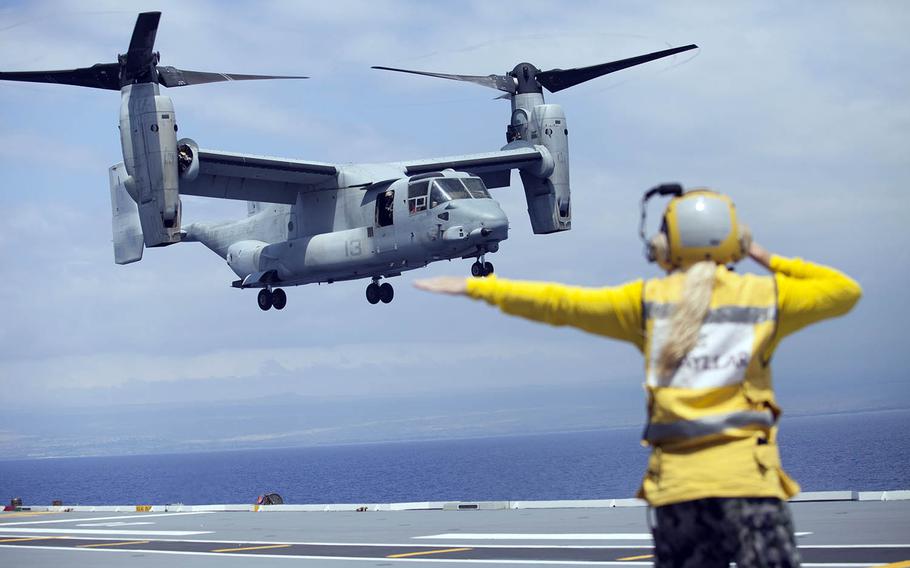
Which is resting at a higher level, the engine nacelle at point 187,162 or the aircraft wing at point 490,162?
the aircraft wing at point 490,162

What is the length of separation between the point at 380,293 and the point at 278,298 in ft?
12.1

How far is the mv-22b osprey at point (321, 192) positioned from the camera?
29234mm

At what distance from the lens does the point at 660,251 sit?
418 cm

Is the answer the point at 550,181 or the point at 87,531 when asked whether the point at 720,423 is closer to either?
the point at 87,531

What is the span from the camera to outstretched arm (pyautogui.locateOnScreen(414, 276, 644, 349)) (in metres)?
4.09

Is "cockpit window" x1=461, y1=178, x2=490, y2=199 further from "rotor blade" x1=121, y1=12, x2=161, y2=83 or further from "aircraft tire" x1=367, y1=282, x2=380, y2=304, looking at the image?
"rotor blade" x1=121, y1=12, x2=161, y2=83

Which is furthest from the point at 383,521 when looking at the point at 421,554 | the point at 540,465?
the point at 540,465

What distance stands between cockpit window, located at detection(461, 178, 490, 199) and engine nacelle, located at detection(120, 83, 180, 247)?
741cm

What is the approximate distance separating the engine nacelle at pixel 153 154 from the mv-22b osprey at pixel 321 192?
0.09 ft

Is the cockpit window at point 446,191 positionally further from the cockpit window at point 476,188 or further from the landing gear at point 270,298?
the landing gear at point 270,298

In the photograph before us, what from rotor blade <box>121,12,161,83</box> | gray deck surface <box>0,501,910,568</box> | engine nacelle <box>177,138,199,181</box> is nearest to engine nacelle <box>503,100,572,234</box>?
engine nacelle <box>177,138,199,181</box>

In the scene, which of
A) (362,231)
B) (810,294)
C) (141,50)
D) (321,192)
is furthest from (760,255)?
(321,192)

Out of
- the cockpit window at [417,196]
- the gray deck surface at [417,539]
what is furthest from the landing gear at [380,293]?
the gray deck surface at [417,539]

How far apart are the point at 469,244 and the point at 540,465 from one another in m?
162
